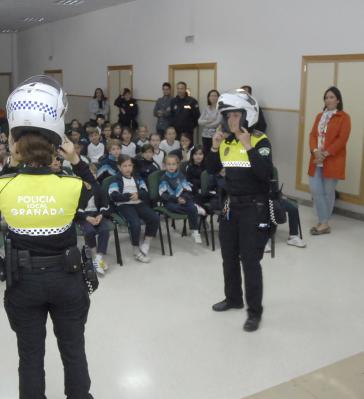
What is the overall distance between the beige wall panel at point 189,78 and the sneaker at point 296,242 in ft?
15.7

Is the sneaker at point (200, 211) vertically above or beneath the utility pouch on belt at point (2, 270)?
beneath

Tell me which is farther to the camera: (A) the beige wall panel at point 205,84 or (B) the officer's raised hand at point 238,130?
(A) the beige wall panel at point 205,84

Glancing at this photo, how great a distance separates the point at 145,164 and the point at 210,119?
283 cm

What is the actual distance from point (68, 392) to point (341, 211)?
5.30m

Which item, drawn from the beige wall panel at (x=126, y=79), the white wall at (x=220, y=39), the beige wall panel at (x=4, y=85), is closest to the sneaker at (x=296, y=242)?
the white wall at (x=220, y=39)

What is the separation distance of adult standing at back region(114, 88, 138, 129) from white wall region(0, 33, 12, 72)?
7372 mm

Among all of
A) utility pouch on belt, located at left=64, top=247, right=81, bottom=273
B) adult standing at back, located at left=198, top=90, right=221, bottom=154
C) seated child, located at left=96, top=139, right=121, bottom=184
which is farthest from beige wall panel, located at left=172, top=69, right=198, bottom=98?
utility pouch on belt, located at left=64, top=247, right=81, bottom=273

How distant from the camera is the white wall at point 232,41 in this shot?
269 inches

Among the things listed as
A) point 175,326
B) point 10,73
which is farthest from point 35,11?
point 175,326

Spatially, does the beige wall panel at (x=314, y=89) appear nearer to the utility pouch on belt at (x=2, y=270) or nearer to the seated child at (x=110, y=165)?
the seated child at (x=110, y=165)

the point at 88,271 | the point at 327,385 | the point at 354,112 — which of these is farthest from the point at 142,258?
the point at 354,112

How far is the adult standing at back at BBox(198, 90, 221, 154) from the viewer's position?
27.2 feet

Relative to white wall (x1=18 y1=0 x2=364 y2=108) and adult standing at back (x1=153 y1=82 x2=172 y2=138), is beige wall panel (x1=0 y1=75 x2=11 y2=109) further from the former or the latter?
adult standing at back (x1=153 y1=82 x2=172 y2=138)

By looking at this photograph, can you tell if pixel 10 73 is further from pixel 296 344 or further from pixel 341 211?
pixel 296 344
